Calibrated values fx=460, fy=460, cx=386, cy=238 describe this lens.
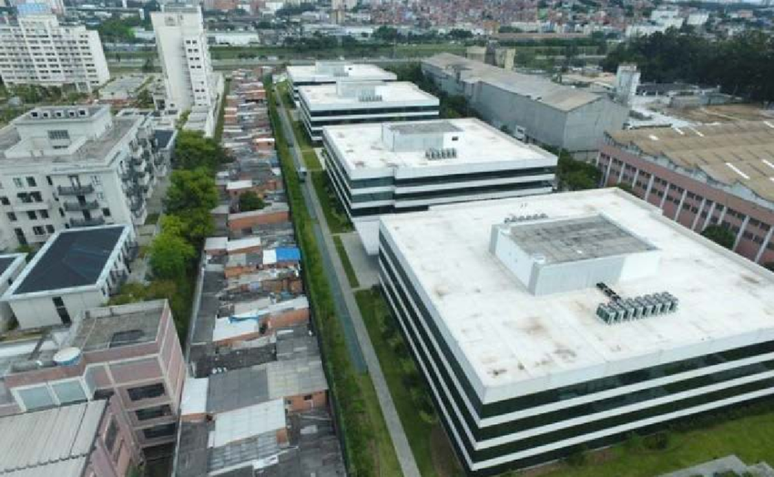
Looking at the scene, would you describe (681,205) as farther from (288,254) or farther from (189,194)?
(189,194)

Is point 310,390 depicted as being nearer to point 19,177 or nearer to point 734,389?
point 734,389

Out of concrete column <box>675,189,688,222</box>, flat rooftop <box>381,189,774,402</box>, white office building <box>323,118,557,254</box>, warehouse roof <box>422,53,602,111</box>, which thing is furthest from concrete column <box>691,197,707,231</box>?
warehouse roof <box>422,53,602,111</box>

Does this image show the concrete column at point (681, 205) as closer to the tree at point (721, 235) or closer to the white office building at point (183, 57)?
the tree at point (721, 235)

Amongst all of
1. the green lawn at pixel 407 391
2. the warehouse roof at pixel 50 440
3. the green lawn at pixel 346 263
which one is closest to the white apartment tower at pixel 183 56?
the green lawn at pixel 346 263

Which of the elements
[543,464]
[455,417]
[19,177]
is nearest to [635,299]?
[543,464]

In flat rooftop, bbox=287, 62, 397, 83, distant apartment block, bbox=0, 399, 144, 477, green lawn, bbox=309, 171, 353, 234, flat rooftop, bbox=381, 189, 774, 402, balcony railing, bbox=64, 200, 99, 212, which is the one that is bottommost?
green lawn, bbox=309, 171, 353, 234

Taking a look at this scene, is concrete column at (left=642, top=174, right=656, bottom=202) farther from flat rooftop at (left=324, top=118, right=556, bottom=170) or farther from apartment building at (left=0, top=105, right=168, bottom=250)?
apartment building at (left=0, top=105, right=168, bottom=250)
